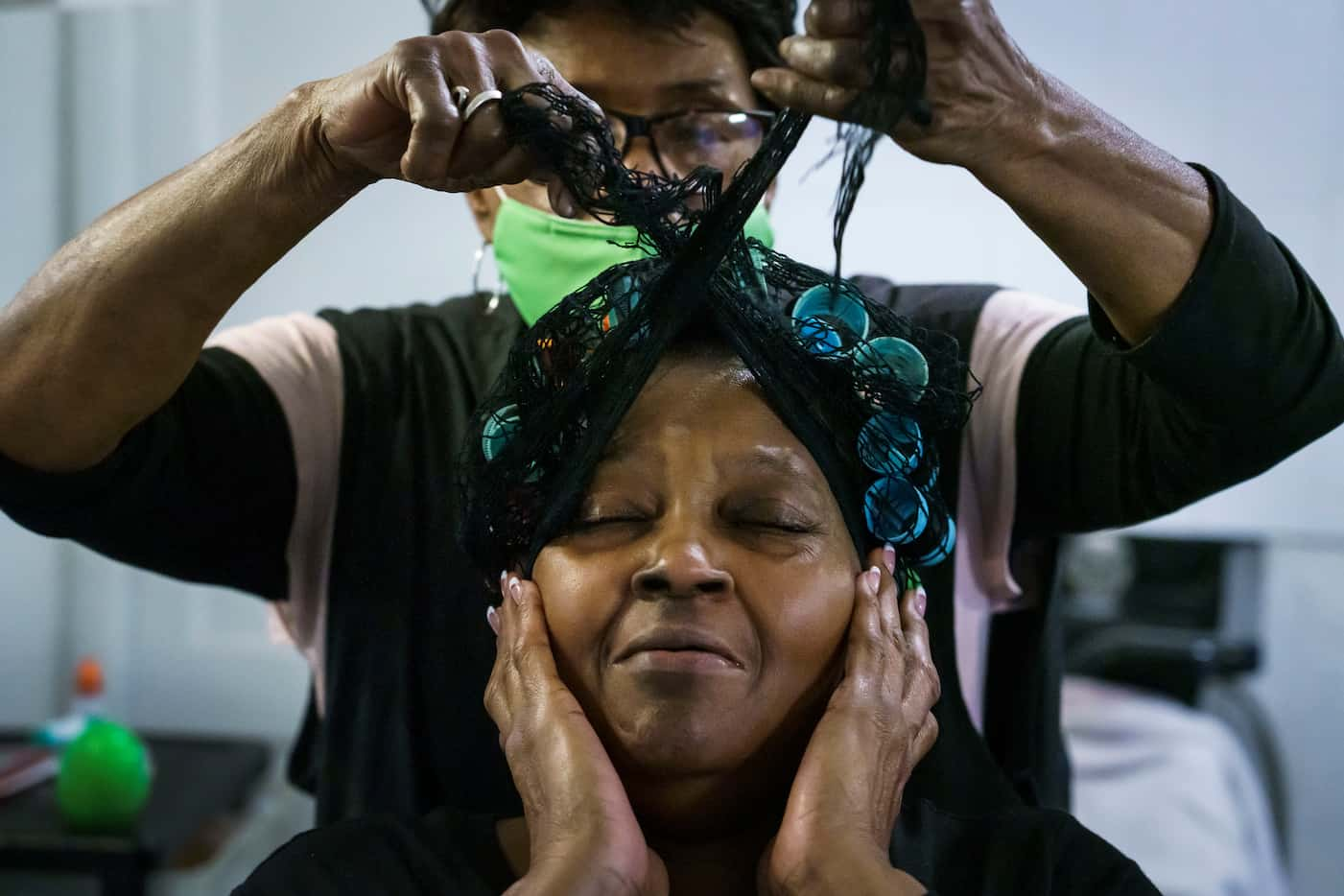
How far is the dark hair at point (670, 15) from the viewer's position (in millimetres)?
1190

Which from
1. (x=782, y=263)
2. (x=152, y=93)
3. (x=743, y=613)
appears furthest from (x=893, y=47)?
(x=152, y=93)

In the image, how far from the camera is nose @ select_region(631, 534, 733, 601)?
954 mm

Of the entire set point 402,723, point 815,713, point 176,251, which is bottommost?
point 402,723

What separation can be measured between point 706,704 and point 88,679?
1720 mm

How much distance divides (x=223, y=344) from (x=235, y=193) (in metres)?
0.33

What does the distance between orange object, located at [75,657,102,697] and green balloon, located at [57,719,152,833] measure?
0.22 meters

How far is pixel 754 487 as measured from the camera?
100cm

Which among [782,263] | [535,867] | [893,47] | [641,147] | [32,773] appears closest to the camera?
[893,47]

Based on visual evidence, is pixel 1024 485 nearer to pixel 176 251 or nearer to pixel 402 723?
pixel 402 723

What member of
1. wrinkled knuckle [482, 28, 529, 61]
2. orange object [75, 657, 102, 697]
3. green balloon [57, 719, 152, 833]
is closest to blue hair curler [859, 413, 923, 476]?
wrinkled knuckle [482, 28, 529, 61]

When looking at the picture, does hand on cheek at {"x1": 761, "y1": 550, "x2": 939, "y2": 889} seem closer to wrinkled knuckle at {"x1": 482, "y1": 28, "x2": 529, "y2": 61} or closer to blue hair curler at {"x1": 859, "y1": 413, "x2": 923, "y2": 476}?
blue hair curler at {"x1": 859, "y1": 413, "x2": 923, "y2": 476}

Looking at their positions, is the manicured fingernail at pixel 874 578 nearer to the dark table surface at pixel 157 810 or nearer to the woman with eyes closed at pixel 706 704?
the woman with eyes closed at pixel 706 704

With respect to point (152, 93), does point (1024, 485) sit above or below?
below

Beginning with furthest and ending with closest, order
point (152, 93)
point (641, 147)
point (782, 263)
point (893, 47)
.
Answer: point (152, 93), point (641, 147), point (782, 263), point (893, 47)
